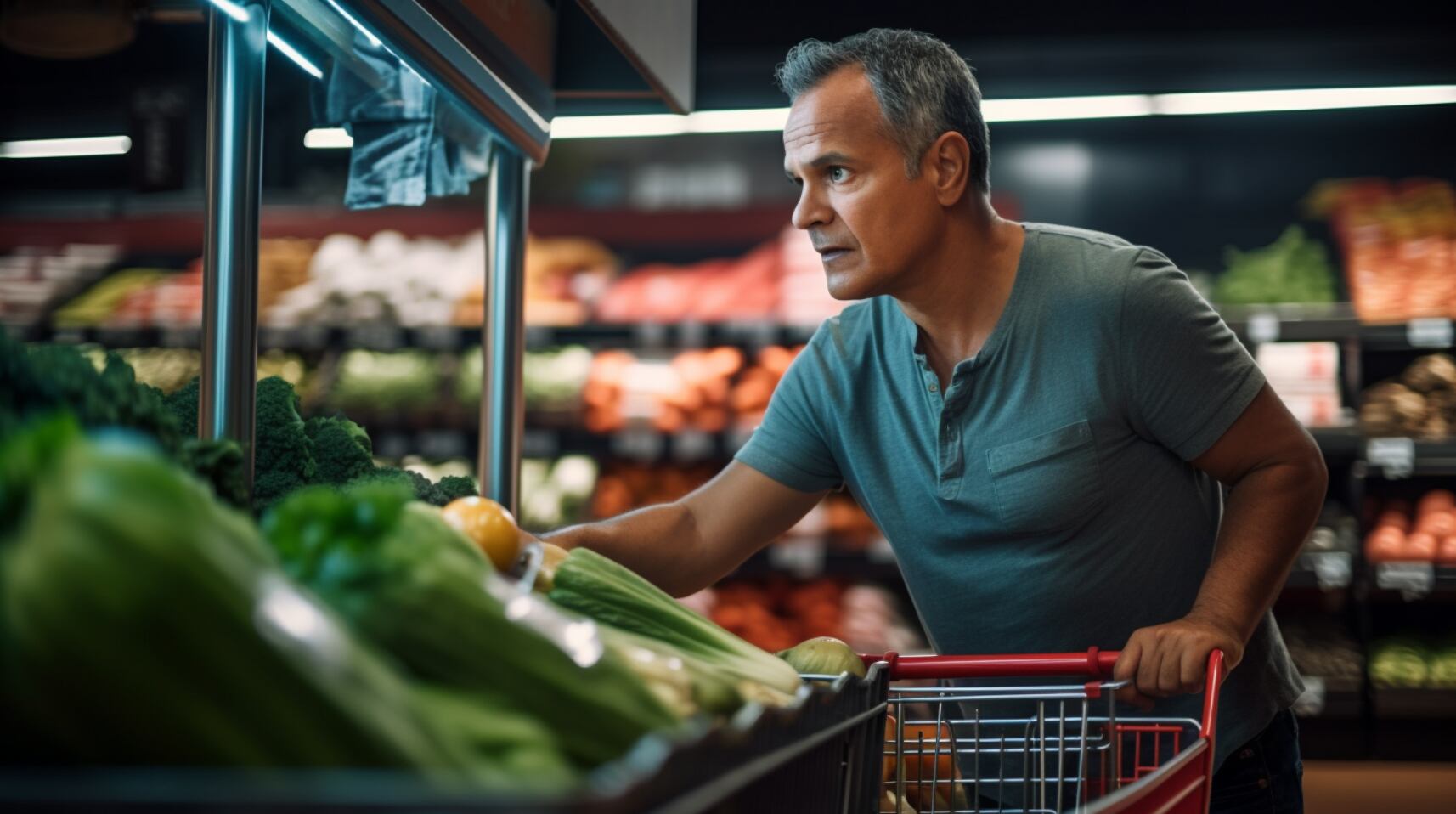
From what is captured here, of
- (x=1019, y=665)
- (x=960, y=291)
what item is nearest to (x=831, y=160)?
(x=960, y=291)

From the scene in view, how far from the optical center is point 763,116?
207 inches

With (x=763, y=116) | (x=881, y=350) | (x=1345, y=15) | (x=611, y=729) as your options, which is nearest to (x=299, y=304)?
(x=763, y=116)

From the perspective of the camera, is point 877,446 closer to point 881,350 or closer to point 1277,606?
point 881,350

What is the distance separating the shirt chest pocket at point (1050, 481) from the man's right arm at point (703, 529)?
1.33 ft

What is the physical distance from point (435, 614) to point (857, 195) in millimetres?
1533

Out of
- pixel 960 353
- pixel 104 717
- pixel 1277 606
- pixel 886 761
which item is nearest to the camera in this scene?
pixel 104 717

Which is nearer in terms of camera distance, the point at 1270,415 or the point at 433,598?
A: the point at 433,598

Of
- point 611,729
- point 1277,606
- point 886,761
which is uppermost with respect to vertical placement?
point 611,729

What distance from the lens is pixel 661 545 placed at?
2.06 metres

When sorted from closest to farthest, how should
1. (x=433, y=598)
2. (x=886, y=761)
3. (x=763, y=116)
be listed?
(x=433, y=598) → (x=886, y=761) → (x=763, y=116)

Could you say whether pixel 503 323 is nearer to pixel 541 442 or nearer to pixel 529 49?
pixel 529 49

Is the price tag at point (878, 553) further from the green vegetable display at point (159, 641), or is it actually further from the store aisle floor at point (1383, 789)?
the green vegetable display at point (159, 641)

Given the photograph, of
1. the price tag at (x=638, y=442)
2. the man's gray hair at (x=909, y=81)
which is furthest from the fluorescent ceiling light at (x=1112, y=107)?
the man's gray hair at (x=909, y=81)

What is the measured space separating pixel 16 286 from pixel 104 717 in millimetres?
5790
